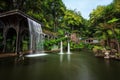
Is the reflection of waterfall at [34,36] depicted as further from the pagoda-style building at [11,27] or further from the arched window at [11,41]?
the arched window at [11,41]

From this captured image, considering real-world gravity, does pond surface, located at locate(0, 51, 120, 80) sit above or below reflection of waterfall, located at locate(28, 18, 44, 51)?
below

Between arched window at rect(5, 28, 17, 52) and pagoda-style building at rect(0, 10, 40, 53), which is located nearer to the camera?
pagoda-style building at rect(0, 10, 40, 53)

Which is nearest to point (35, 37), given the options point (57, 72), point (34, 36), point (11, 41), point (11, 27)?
point (34, 36)

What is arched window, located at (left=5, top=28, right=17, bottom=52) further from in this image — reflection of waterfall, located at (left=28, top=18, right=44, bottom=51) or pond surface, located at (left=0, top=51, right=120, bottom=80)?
pond surface, located at (left=0, top=51, right=120, bottom=80)

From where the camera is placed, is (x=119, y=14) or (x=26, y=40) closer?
(x=26, y=40)

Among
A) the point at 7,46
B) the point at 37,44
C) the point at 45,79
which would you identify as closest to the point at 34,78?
the point at 45,79

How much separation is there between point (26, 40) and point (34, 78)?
15883 mm

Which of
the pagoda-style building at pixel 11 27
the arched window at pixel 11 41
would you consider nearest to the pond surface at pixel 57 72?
the pagoda-style building at pixel 11 27

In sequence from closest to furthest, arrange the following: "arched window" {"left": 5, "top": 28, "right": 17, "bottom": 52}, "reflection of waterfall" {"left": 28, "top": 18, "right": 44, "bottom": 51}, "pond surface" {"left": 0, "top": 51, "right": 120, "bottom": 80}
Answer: "pond surface" {"left": 0, "top": 51, "right": 120, "bottom": 80}, "arched window" {"left": 5, "top": 28, "right": 17, "bottom": 52}, "reflection of waterfall" {"left": 28, "top": 18, "right": 44, "bottom": 51}

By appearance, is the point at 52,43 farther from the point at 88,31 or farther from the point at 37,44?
the point at 88,31

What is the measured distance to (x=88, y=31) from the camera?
47.6 meters

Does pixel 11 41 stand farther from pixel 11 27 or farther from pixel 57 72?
pixel 57 72

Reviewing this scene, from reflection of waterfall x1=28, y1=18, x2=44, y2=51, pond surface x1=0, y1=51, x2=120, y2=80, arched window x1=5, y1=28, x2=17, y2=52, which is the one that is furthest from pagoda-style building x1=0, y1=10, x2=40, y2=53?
pond surface x1=0, y1=51, x2=120, y2=80

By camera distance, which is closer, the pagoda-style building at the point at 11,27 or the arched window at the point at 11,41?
the pagoda-style building at the point at 11,27
